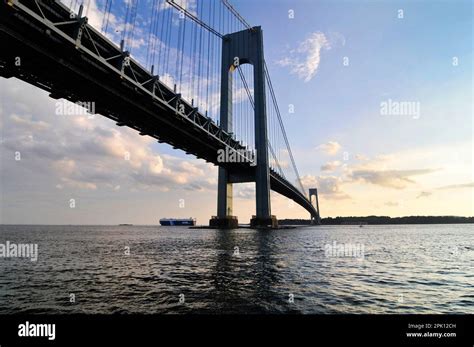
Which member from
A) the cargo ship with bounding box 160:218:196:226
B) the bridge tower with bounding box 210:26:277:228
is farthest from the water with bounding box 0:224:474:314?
the cargo ship with bounding box 160:218:196:226

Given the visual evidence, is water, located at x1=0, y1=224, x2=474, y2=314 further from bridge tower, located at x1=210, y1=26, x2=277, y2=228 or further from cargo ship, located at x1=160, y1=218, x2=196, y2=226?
cargo ship, located at x1=160, y1=218, x2=196, y2=226

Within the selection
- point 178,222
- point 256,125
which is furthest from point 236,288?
point 178,222

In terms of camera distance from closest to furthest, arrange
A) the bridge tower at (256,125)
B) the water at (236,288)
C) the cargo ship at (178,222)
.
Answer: the water at (236,288) → the bridge tower at (256,125) → the cargo ship at (178,222)

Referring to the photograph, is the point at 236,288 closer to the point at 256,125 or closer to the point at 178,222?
the point at 256,125

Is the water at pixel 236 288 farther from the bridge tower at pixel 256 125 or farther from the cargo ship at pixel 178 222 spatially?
the cargo ship at pixel 178 222

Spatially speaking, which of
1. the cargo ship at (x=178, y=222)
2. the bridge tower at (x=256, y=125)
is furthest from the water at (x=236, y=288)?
the cargo ship at (x=178, y=222)

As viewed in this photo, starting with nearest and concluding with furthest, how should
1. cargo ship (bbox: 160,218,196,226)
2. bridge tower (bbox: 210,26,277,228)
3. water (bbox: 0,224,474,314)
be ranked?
water (bbox: 0,224,474,314) → bridge tower (bbox: 210,26,277,228) → cargo ship (bbox: 160,218,196,226)

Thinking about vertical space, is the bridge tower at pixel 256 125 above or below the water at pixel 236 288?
above

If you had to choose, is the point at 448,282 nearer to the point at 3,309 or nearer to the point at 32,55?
the point at 3,309
